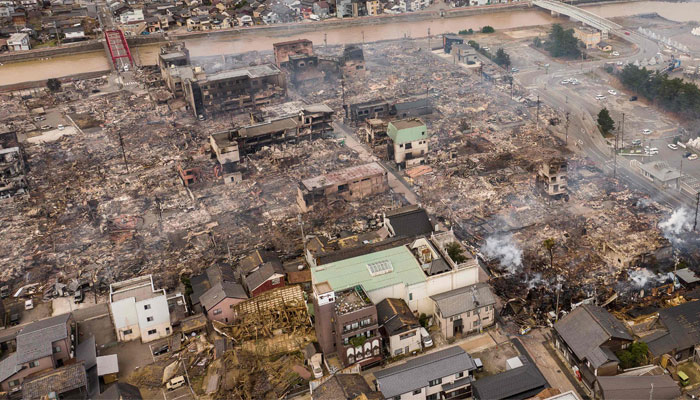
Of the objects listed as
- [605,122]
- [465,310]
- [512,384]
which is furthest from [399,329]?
[605,122]

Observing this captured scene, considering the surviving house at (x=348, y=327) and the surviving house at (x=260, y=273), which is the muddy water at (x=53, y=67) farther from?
the surviving house at (x=348, y=327)

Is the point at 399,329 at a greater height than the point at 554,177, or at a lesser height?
lesser

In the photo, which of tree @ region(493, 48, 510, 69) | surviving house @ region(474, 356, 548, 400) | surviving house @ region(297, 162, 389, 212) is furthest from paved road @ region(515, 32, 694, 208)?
surviving house @ region(474, 356, 548, 400)

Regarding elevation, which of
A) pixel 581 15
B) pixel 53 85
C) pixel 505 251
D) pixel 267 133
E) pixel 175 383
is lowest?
pixel 505 251

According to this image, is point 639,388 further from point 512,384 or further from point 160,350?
point 160,350

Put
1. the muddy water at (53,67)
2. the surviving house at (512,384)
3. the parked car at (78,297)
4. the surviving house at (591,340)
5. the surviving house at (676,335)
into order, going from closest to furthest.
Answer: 1. the surviving house at (512,384)
2. the surviving house at (591,340)
3. the surviving house at (676,335)
4. the parked car at (78,297)
5. the muddy water at (53,67)

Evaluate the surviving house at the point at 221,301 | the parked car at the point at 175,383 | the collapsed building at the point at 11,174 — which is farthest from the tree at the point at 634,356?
the collapsed building at the point at 11,174
